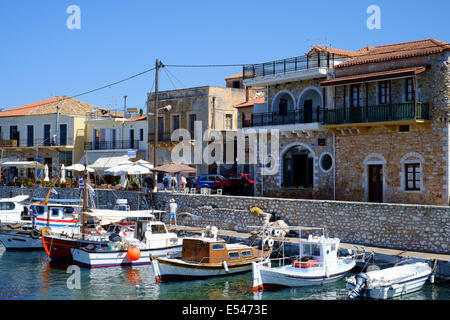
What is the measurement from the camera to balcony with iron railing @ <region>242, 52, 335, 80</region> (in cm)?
3009

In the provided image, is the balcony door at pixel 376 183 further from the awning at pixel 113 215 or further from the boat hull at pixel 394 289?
the awning at pixel 113 215

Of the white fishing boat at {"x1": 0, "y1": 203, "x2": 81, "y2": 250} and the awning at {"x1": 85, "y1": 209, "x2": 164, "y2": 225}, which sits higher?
the awning at {"x1": 85, "y1": 209, "x2": 164, "y2": 225}

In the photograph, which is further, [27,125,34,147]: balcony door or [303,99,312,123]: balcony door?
[27,125,34,147]: balcony door

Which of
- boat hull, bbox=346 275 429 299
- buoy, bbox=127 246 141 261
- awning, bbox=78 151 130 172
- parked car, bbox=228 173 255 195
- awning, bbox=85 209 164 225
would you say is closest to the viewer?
boat hull, bbox=346 275 429 299

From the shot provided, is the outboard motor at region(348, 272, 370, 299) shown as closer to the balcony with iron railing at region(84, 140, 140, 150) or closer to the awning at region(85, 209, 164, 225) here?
the awning at region(85, 209, 164, 225)

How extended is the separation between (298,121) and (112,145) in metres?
22.8

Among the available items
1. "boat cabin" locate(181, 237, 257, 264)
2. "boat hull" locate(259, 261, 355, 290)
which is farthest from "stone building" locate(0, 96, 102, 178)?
"boat hull" locate(259, 261, 355, 290)

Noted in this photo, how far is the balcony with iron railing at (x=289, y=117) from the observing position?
30.8m

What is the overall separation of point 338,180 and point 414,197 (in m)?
4.28

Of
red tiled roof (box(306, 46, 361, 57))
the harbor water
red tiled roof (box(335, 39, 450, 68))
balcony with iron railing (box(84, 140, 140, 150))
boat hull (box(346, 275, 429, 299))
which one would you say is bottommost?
the harbor water

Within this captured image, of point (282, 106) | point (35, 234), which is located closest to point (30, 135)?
point (35, 234)

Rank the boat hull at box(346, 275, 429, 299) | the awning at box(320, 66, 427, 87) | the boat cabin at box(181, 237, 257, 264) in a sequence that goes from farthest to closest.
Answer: the awning at box(320, 66, 427, 87)
the boat cabin at box(181, 237, 257, 264)
the boat hull at box(346, 275, 429, 299)

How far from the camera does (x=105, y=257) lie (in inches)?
942
